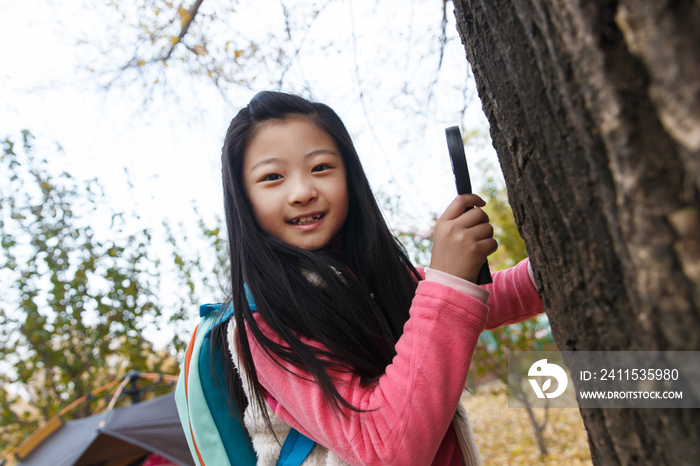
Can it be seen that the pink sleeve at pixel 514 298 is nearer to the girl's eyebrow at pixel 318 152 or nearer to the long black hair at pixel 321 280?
the long black hair at pixel 321 280

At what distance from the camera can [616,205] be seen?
514mm

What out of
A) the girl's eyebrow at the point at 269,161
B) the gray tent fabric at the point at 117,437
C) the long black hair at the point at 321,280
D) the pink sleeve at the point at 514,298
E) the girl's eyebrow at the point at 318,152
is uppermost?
the girl's eyebrow at the point at 269,161

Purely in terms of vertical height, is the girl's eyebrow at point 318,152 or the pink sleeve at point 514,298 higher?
the girl's eyebrow at point 318,152

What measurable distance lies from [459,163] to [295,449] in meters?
0.76

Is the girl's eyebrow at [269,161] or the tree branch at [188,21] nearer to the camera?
the girl's eyebrow at [269,161]

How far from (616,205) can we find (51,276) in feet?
12.4

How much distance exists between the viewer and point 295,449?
3.51 ft

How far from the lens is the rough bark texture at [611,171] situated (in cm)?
44

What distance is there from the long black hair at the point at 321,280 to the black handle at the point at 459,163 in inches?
12.5

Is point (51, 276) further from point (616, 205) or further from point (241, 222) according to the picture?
point (616, 205)

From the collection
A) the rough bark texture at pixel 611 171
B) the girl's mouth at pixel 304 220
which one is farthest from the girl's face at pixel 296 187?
the rough bark texture at pixel 611 171

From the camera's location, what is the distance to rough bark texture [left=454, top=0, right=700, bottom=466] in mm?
441

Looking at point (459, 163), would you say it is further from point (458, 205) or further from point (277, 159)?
point (277, 159)

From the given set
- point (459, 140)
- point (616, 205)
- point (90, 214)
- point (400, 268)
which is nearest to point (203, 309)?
point (400, 268)
